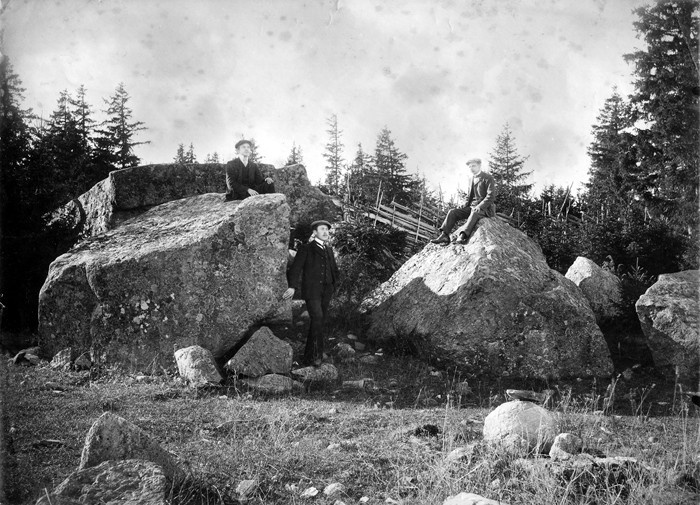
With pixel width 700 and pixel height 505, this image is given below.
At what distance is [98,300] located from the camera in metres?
8.34

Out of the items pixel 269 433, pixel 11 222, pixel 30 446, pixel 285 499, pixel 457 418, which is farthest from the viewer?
pixel 11 222

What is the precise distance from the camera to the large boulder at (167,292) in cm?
820

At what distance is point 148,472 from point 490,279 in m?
6.93

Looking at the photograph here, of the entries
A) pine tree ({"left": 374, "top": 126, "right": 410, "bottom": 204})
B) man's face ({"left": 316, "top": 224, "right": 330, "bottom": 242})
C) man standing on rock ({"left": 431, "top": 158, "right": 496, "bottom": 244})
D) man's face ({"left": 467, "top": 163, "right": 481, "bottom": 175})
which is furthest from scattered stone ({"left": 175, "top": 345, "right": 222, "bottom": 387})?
pine tree ({"left": 374, "top": 126, "right": 410, "bottom": 204})

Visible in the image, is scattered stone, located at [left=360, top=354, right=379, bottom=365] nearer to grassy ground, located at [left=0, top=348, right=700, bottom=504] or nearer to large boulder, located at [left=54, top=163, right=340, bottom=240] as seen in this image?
grassy ground, located at [left=0, top=348, right=700, bottom=504]

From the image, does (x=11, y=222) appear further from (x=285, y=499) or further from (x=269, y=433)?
(x=285, y=499)

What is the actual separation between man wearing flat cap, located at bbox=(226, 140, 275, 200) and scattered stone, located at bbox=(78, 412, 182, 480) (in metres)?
6.86

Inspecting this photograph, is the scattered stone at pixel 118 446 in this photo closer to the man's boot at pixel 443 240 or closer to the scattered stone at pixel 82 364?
the scattered stone at pixel 82 364

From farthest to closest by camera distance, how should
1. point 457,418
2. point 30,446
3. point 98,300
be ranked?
point 98,300 → point 457,418 → point 30,446

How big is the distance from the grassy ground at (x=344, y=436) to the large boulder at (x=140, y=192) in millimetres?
4849

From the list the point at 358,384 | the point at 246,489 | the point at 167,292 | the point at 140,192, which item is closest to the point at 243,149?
the point at 140,192

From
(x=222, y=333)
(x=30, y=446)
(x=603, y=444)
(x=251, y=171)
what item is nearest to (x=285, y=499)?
(x=30, y=446)

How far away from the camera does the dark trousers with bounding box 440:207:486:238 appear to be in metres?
10.6

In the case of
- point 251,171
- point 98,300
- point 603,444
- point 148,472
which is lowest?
point 603,444
